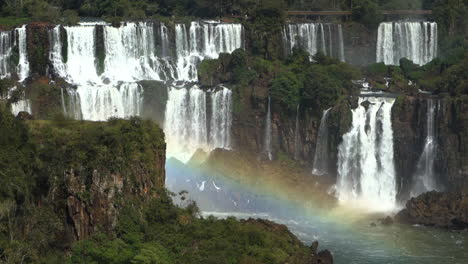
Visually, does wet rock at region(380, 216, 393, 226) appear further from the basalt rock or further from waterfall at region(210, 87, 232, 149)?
waterfall at region(210, 87, 232, 149)

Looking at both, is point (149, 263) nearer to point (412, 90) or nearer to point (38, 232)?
point (38, 232)

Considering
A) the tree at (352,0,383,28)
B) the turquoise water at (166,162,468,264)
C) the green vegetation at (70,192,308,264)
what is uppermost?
the tree at (352,0,383,28)

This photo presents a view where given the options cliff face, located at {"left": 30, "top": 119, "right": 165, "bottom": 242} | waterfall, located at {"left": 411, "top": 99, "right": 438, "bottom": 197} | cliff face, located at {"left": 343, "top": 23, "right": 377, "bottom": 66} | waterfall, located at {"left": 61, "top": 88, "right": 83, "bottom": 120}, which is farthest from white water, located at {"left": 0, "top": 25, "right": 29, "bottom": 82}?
cliff face, located at {"left": 30, "top": 119, "right": 165, "bottom": 242}

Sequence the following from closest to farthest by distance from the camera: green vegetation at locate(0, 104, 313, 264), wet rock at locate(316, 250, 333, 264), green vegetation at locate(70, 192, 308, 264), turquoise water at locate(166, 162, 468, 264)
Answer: green vegetation at locate(70, 192, 308, 264)
green vegetation at locate(0, 104, 313, 264)
wet rock at locate(316, 250, 333, 264)
turquoise water at locate(166, 162, 468, 264)

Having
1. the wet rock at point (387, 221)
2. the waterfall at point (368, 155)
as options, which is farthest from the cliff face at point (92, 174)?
the waterfall at point (368, 155)

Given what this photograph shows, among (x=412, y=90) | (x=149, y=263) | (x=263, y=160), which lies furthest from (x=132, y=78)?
(x=149, y=263)

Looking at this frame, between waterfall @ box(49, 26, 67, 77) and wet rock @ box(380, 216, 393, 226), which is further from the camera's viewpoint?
waterfall @ box(49, 26, 67, 77)

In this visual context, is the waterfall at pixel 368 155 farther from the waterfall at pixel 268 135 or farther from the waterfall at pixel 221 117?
the waterfall at pixel 221 117

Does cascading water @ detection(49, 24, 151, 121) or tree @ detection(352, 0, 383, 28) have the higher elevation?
tree @ detection(352, 0, 383, 28)
